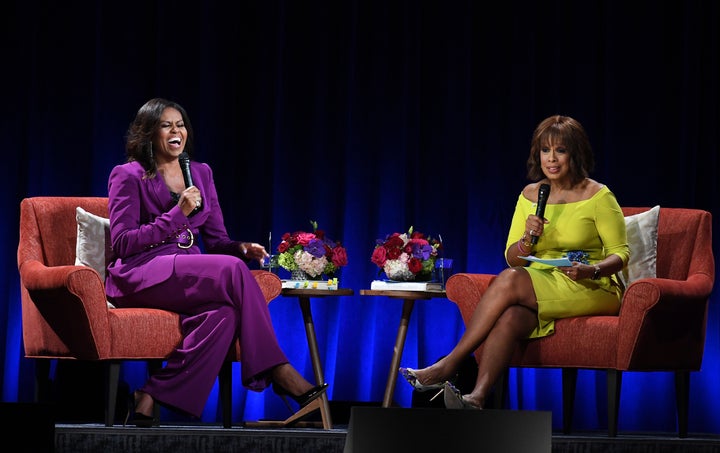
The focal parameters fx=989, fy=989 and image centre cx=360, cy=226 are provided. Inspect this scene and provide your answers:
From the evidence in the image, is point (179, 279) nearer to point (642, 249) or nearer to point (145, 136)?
point (145, 136)

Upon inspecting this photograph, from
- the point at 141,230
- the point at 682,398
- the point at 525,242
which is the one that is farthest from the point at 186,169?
the point at 682,398

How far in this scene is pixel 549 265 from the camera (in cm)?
387

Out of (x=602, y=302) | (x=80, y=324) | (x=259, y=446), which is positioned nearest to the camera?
(x=259, y=446)

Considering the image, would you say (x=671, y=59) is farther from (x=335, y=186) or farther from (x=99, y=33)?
(x=99, y=33)

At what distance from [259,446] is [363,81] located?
276 centimetres

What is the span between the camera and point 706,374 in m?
5.12

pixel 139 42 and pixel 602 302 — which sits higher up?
pixel 139 42

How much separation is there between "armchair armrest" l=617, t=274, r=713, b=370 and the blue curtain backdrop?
4.56ft

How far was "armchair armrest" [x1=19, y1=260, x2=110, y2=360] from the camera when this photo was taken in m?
3.57

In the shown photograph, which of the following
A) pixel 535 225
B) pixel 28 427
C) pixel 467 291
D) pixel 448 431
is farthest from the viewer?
pixel 467 291

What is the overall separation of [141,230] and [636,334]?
191 centimetres

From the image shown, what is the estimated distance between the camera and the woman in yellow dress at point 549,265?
3.67 m

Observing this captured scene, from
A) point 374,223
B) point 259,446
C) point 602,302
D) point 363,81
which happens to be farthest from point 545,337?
point 363,81

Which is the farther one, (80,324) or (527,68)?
(527,68)
